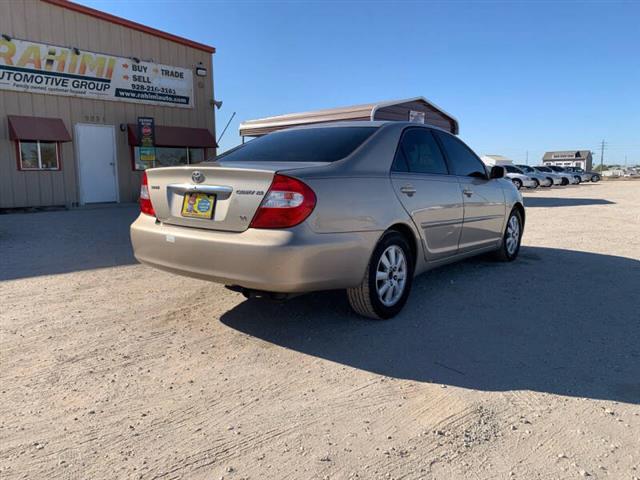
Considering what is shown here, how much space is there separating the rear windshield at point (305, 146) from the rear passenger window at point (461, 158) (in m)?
1.18

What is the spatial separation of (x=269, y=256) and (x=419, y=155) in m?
2.04

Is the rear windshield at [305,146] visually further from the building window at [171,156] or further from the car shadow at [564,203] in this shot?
the car shadow at [564,203]

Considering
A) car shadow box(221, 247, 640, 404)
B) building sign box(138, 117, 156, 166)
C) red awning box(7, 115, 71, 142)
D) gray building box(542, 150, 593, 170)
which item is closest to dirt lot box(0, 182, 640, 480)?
car shadow box(221, 247, 640, 404)

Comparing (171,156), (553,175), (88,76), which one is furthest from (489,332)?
(553,175)

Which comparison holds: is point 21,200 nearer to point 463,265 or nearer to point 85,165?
point 85,165

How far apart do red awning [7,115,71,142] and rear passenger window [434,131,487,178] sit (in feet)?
40.6

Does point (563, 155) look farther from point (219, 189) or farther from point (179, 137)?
point (219, 189)

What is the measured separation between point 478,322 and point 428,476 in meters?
2.05

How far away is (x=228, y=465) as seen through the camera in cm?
212

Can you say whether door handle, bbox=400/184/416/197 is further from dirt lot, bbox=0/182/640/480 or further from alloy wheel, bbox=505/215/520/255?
alloy wheel, bbox=505/215/520/255

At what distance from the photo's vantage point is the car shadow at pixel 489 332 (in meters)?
2.99

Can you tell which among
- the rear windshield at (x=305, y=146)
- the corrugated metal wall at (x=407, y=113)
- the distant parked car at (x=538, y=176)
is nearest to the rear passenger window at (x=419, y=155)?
the rear windshield at (x=305, y=146)

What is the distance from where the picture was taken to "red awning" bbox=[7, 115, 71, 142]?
13.2 m

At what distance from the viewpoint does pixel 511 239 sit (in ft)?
20.2
